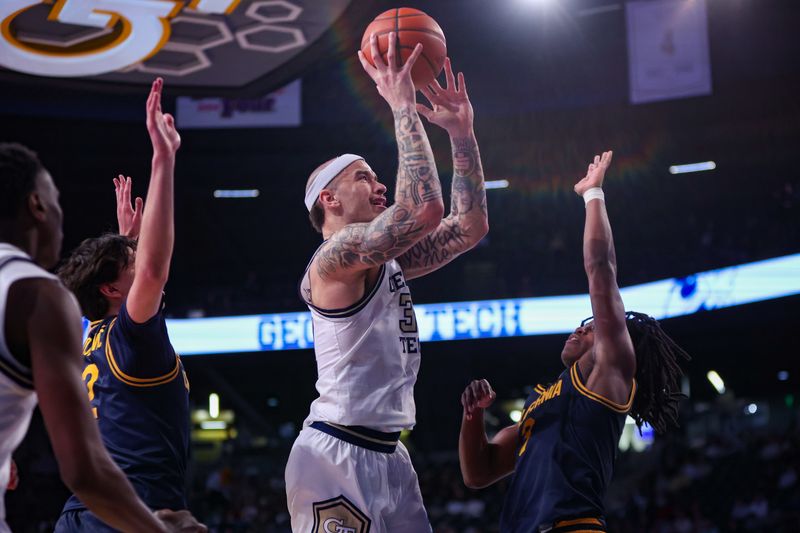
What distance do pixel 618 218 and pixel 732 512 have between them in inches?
302

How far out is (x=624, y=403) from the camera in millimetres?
3973

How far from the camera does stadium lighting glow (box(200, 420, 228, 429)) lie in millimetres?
27778

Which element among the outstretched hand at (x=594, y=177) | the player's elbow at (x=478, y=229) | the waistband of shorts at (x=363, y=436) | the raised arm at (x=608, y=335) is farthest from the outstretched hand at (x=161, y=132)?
the outstretched hand at (x=594, y=177)

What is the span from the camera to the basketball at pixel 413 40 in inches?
160

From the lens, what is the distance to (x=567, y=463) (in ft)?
12.8

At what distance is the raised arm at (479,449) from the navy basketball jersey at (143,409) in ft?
4.65

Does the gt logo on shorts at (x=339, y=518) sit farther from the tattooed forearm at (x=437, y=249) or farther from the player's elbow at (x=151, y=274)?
the tattooed forearm at (x=437, y=249)

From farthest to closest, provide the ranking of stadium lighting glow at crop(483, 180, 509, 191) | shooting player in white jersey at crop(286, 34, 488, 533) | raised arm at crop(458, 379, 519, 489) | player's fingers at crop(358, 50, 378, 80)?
stadium lighting glow at crop(483, 180, 509, 191), raised arm at crop(458, 379, 519, 489), player's fingers at crop(358, 50, 378, 80), shooting player in white jersey at crop(286, 34, 488, 533)

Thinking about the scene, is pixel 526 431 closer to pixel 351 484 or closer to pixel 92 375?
pixel 351 484

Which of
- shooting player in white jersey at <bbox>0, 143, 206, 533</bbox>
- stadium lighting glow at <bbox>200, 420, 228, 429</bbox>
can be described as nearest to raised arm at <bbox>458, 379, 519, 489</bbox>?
shooting player in white jersey at <bbox>0, 143, 206, 533</bbox>

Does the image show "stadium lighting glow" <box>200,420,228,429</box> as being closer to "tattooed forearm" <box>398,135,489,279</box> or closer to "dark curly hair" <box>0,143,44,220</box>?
"tattooed forearm" <box>398,135,489,279</box>

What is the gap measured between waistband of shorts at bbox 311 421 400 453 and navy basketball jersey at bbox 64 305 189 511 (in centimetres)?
61

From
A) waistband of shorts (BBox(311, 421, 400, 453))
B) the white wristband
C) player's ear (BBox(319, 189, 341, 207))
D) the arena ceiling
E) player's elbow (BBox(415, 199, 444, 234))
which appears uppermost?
the arena ceiling

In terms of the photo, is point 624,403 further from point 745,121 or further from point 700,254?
point 745,121
